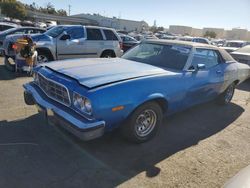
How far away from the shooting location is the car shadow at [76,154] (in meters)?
3.07

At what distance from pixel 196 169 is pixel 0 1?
184 feet

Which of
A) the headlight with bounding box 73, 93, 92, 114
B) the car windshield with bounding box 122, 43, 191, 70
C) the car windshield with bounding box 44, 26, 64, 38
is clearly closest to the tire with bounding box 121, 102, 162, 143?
the headlight with bounding box 73, 93, 92, 114

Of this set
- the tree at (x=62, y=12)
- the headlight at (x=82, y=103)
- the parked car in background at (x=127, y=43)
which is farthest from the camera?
the tree at (x=62, y=12)

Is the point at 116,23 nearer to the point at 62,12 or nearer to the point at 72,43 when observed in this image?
the point at 62,12

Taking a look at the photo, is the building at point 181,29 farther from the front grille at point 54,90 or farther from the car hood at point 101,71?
the front grille at point 54,90

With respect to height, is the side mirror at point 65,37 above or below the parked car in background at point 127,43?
above

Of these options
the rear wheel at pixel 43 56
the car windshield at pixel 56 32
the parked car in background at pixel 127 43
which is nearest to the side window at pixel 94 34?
the car windshield at pixel 56 32

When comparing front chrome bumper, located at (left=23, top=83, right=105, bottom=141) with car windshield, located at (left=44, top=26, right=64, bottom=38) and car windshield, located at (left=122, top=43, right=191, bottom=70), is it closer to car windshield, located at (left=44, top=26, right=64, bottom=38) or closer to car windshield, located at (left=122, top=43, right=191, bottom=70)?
car windshield, located at (left=122, top=43, right=191, bottom=70)

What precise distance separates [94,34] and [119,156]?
24.1ft

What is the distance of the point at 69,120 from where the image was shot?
325cm

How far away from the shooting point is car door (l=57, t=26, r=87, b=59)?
9.29 m

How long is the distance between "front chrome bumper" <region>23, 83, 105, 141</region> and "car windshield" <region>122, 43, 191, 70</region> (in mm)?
1963

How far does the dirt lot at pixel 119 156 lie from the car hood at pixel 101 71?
98 centimetres

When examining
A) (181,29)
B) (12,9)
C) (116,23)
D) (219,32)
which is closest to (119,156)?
(12,9)
